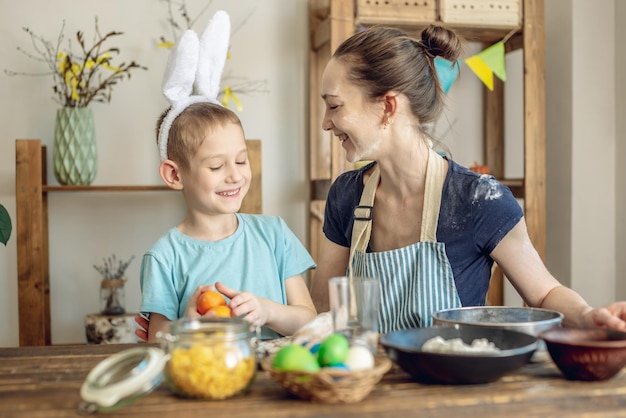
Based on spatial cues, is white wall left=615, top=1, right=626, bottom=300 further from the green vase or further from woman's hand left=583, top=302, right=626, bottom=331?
the green vase

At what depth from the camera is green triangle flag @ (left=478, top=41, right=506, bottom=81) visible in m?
3.30

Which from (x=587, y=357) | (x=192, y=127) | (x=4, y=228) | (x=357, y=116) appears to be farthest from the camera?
(x=4, y=228)

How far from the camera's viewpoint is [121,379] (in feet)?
3.66

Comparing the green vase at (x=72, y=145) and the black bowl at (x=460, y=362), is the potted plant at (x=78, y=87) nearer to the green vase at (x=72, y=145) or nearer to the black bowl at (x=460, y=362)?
the green vase at (x=72, y=145)

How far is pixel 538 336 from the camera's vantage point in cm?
123

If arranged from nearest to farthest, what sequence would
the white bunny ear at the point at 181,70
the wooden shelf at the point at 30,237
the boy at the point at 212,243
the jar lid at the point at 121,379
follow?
1. the jar lid at the point at 121,379
2. the boy at the point at 212,243
3. the white bunny ear at the point at 181,70
4. the wooden shelf at the point at 30,237

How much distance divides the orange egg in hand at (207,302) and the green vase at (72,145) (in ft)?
6.12

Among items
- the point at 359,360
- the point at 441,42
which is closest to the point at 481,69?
the point at 441,42

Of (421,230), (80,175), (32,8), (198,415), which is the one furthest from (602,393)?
(32,8)

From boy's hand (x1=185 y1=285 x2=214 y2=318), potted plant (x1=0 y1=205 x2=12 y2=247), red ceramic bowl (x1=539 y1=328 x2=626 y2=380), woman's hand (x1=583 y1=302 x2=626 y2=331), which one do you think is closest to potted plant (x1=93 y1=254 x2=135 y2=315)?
potted plant (x1=0 y1=205 x2=12 y2=247)

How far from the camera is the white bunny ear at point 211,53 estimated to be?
1938 millimetres

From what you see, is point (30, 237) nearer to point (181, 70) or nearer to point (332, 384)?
point (181, 70)

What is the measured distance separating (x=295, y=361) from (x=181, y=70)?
3.40ft

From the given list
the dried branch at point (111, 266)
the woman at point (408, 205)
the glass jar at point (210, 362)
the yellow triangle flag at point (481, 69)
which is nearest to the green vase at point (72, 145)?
the dried branch at point (111, 266)
